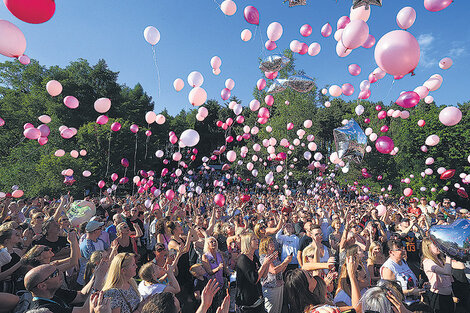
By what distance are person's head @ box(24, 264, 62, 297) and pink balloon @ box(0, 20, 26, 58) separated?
147 inches

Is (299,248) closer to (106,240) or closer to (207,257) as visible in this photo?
(207,257)

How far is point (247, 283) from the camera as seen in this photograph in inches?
137

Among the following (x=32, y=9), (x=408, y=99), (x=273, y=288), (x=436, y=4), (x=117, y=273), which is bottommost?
(x=273, y=288)

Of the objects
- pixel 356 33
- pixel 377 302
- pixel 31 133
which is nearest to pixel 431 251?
pixel 377 302

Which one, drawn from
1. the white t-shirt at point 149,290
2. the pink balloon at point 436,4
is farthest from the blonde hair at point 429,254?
the pink balloon at point 436,4

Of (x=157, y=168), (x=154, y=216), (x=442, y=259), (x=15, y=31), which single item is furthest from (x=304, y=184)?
(x=15, y=31)

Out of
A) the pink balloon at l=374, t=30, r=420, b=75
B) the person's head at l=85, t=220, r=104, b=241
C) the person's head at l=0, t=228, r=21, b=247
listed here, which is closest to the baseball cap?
the person's head at l=85, t=220, r=104, b=241

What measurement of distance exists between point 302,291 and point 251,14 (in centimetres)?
725

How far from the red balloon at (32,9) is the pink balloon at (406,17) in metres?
6.79

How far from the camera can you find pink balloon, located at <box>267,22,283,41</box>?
26.8ft

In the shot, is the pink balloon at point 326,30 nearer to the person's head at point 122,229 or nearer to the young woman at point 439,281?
the young woman at point 439,281

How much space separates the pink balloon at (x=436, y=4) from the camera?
498cm

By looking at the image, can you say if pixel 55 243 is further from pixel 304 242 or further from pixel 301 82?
pixel 301 82

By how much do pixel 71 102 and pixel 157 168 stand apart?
2151 centimetres
